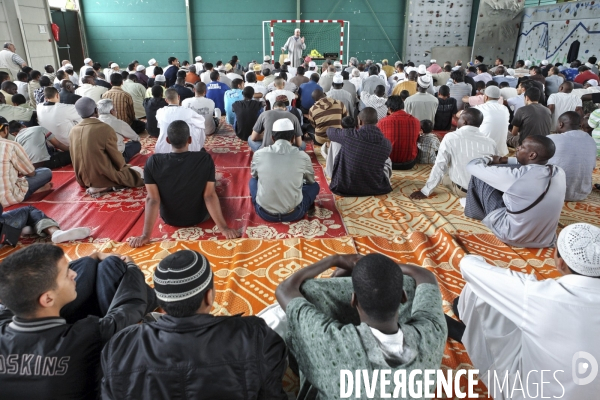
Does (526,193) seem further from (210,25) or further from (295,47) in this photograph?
(210,25)

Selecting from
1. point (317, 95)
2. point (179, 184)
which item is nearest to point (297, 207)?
point (179, 184)

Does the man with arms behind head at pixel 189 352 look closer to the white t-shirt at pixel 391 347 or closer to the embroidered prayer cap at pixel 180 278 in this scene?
the embroidered prayer cap at pixel 180 278

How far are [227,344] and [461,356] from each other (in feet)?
4.43

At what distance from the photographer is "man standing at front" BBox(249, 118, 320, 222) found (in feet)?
10.7

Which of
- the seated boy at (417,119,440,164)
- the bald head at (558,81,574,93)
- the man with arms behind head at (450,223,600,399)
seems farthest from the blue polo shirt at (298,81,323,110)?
the man with arms behind head at (450,223,600,399)

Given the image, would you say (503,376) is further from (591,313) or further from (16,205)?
(16,205)

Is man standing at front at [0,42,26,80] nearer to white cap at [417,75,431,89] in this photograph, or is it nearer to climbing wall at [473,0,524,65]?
white cap at [417,75,431,89]

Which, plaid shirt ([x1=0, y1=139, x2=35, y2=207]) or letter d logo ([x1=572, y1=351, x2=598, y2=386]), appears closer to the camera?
letter d logo ([x1=572, y1=351, x2=598, y2=386])

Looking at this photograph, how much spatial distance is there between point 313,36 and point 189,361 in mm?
13382

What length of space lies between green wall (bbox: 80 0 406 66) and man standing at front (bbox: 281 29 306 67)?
5.44ft

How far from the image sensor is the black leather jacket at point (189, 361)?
1.26 meters

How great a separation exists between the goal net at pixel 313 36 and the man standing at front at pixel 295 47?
1.02 m

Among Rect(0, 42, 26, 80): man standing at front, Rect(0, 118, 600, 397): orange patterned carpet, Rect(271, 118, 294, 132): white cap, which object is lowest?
Rect(0, 118, 600, 397): orange patterned carpet

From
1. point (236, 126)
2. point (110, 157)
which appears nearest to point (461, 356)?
point (110, 157)
